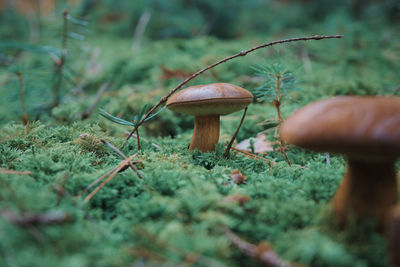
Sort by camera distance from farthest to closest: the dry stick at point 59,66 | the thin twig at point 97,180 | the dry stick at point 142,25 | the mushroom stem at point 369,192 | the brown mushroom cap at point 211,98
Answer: the dry stick at point 142,25
the dry stick at point 59,66
the brown mushroom cap at point 211,98
the thin twig at point 97,180
the mushroom stem at point 369,192

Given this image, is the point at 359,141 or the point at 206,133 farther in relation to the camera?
the point at 206,133

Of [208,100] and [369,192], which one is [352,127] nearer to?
[369,192]

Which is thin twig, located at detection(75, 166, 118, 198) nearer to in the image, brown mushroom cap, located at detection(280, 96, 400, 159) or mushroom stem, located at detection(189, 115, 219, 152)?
mushroom stem, located at detection(189, 115, 219, 152)

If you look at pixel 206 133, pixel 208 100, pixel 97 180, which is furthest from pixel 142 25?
pixel 97 180

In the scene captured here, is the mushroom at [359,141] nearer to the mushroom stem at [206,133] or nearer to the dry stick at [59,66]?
the mushroom stem at [206,133]

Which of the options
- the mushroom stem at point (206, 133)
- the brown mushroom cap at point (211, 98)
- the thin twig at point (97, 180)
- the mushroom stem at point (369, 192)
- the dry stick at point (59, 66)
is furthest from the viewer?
the dry stick at point (59, 66)


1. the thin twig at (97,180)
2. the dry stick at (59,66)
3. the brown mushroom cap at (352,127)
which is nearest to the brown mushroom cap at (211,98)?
the thin twig at (97,180)

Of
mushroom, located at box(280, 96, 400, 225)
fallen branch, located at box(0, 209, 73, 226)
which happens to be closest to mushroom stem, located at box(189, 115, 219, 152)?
mushroom, located at box(280, 96, 400, 225)
